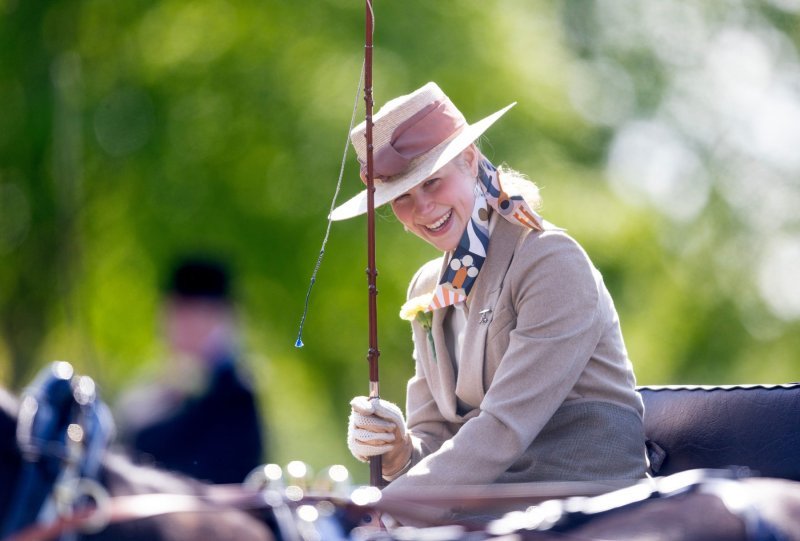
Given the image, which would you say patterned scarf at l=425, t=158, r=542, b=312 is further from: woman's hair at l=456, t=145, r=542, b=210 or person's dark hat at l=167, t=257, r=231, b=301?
person's dark hat at l=167, t=257, r=231, b=301

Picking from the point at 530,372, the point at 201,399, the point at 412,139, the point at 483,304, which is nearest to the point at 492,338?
the point at 483,304

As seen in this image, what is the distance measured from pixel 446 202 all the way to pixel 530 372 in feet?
1.93

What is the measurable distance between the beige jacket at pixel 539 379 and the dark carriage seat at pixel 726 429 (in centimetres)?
20

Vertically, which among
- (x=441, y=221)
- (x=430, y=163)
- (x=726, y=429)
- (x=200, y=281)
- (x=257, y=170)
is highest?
(x=257, y=170)

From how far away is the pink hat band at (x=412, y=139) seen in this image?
346cm

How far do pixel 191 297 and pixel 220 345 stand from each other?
0.96ft

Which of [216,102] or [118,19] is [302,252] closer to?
[216,102]

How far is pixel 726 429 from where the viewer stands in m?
3.39

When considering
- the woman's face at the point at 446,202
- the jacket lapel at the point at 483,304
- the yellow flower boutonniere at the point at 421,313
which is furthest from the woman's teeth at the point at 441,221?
the yellow flower boutonniere at the point at 421,313

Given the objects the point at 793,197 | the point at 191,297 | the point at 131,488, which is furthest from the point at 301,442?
the point at 131,488

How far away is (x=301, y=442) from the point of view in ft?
44.9

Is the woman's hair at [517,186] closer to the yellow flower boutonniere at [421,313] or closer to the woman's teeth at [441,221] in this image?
the woman's teeth at [441,221]

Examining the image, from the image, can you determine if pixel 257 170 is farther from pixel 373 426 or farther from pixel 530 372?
pixel 530 372

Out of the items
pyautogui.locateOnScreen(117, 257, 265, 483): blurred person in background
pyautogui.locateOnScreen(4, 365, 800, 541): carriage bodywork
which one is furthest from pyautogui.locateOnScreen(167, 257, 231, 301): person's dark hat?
pyautogui.locateOnScreen(4, 365, 800, 541): carriage bodywork
